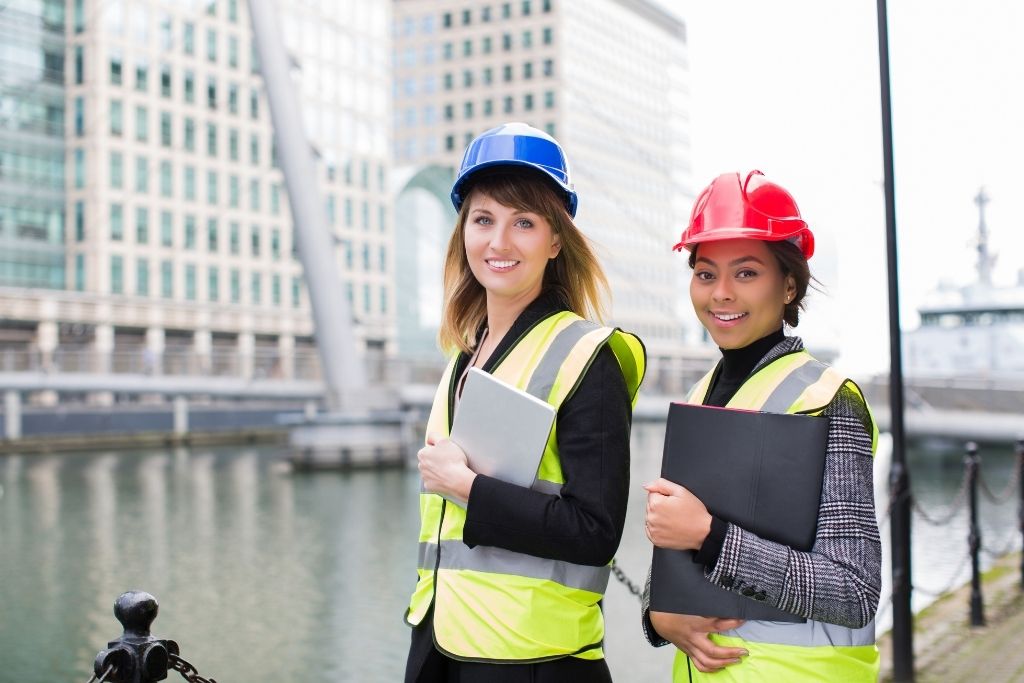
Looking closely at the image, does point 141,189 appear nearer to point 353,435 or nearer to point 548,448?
point 353,435

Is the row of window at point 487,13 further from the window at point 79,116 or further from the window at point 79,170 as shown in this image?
the window at point 79,170

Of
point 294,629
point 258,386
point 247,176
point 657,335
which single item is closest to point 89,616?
point 294,629

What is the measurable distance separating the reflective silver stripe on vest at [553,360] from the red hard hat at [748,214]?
26 cm

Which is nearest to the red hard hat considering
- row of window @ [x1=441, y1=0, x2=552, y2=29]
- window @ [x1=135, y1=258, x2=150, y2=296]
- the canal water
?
the canal water

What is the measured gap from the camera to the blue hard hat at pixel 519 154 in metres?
1.78

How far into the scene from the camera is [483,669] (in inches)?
66.3

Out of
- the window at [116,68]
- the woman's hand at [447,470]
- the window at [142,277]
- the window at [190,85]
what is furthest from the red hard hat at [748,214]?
the window at [190,85]

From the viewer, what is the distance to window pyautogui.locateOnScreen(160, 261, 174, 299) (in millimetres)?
41050

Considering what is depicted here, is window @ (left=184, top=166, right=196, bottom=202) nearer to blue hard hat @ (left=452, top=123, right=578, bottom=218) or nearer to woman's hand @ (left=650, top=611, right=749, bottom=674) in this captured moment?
blue hard hat @ (left=452, top=123, right=578, bottom=218)

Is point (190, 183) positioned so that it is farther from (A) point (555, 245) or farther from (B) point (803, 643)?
(B) point (803, 643)

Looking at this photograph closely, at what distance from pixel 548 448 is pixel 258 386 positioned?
26.7 m

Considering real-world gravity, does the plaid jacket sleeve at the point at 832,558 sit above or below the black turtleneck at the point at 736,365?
below

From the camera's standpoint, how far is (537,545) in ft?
5.36

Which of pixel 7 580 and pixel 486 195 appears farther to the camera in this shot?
pixel 7 580
